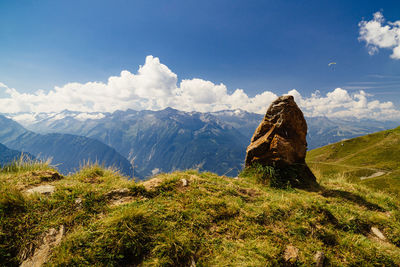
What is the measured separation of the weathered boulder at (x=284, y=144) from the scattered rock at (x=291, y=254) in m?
5.96

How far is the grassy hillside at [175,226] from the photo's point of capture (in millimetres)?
3527

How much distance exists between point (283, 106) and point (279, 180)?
5.50 meters

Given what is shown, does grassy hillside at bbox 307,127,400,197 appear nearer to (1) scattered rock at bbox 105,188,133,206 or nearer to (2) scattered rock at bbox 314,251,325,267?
(2) scattered rock at bbox 314,251,325,267

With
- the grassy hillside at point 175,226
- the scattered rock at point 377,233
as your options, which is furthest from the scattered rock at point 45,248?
the scattered rock at point 377,233

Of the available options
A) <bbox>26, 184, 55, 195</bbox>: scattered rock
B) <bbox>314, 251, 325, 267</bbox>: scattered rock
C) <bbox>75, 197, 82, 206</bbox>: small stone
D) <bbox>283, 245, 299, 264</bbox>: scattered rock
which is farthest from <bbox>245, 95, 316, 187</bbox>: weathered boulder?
<bbox>26, 184, 55, 195</bbox>: scattered rock

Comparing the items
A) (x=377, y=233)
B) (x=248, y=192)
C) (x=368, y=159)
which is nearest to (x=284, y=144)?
(x=248, y=192)

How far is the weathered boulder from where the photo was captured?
10.1m

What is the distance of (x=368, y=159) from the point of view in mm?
108250

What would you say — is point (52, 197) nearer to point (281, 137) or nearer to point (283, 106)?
point (281, 137)

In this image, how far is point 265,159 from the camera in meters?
10.5

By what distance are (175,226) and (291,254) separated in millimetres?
2987

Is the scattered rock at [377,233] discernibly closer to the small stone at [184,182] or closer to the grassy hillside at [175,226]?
the grassy hillside at [175,226]

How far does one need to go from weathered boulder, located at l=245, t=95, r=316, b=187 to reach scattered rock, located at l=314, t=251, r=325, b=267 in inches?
225

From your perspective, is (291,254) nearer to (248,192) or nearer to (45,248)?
(248,192)
